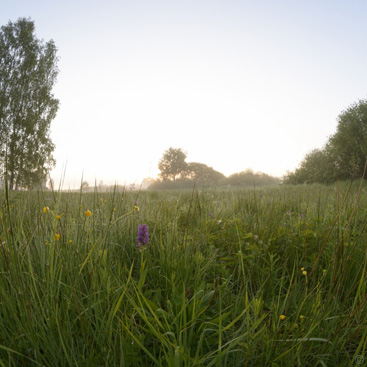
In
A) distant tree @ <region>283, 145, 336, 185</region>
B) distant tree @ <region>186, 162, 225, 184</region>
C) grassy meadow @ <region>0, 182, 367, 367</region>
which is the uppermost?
distant tree @ <region>186, 162, 225, 184</region>

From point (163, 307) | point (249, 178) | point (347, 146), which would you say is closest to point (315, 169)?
point (347, 146)

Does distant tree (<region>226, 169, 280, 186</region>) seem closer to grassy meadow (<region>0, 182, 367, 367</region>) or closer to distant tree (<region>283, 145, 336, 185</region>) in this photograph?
distant tree (<region>283, 145, 336, 185</region>)

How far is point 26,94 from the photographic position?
22594 millimetres

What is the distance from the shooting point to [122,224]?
2.57 m

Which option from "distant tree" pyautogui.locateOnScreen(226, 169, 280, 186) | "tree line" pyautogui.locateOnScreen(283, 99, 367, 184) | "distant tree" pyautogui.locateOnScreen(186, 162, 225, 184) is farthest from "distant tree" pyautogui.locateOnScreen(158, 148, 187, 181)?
"tree line" pyautogui.locateOnScreen(283, 99, 367, 184)

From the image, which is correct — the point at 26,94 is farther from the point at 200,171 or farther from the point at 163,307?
the point at 200,171

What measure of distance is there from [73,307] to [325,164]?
2393 centimetres

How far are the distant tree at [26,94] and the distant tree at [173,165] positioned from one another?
94.6 feet

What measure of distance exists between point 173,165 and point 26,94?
103ft

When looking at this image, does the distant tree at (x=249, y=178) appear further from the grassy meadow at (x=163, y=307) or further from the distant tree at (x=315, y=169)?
the grassy meadow at (x=163, y=307)

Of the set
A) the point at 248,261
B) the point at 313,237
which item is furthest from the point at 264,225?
the point at 248,261

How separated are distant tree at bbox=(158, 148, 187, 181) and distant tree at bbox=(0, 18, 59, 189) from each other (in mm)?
28841

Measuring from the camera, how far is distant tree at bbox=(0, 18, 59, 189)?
22.0 m

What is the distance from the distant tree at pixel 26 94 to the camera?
22.0 meters
